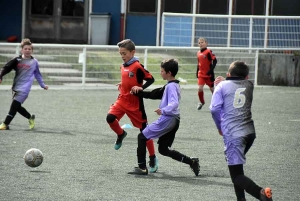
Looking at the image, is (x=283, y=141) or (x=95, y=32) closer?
(x=283, y=141)

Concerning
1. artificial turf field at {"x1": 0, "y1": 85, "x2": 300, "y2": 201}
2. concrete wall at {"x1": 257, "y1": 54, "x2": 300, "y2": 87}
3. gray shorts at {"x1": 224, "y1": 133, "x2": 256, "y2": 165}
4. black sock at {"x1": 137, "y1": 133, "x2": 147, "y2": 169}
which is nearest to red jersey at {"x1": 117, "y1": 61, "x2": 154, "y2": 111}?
artificial turf field at {"x1": 0, "y1": 85, "x2": 300, "y2": 201}

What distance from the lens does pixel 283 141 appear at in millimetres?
14055

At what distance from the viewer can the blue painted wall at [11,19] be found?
102 feet

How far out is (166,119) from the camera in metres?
10.7

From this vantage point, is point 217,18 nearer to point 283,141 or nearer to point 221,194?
point 283,141

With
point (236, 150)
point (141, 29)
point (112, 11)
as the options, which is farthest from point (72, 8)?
point (236, 150)

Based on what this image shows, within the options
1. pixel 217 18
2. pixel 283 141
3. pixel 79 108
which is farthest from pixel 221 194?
pixel 217 18

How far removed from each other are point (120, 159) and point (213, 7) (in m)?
19.2

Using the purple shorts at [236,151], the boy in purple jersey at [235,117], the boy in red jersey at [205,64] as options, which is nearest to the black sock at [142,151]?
the boy in purple jersey at [235,117]

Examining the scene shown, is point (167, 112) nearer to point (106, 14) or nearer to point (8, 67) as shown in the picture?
point (8, 67)

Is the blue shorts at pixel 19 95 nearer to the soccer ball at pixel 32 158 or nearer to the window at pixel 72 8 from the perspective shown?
the soccer ball at pixel 32 158

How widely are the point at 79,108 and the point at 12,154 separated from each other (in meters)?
6.92

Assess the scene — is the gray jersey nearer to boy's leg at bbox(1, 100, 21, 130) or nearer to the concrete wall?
boy's leg at bbox(1, 100, 21, 130)

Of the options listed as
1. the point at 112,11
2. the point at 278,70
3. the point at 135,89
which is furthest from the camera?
the point at 112,11
